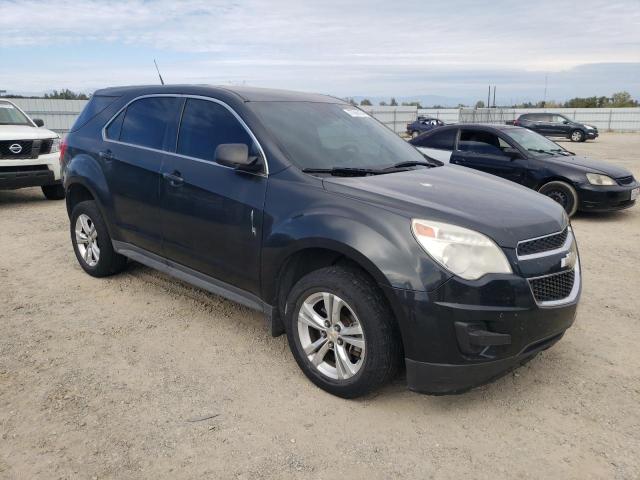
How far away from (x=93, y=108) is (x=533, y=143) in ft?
22.5

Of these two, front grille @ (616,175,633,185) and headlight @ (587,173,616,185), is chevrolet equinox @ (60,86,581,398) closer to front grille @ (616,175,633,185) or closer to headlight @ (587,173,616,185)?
headlight @ (587,173,616,185)

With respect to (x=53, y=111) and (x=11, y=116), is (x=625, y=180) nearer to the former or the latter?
(x=11, y=116)

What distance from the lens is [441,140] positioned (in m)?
9.28

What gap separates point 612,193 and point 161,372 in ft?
24.1

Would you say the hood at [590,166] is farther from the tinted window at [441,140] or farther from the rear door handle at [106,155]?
the rear door handle at [106,155]

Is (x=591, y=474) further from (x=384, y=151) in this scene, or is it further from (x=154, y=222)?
(x=154, y=222)

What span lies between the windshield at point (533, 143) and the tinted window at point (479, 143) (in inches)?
11.4

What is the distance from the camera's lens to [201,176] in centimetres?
387

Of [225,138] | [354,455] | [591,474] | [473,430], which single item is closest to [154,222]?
[225,138]

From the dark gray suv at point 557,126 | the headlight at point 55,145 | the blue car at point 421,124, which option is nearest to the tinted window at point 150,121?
the headlight at point 55,145

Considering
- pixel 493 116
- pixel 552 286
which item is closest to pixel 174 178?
pixel 552 286

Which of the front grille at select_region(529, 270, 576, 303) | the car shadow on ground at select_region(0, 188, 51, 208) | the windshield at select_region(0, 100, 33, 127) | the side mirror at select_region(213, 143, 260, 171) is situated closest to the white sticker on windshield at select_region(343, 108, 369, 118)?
the side mirror at select_region(213, 143, 260, 171)

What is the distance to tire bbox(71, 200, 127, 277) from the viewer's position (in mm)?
5055

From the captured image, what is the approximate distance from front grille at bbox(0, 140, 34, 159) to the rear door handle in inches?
197
